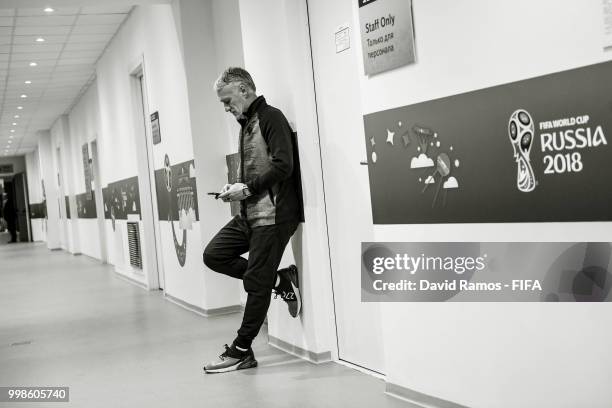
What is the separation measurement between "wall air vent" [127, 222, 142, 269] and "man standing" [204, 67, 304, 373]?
496 centimetres

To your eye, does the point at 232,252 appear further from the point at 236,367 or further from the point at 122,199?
the point at 122,199

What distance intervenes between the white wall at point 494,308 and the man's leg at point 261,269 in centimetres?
84

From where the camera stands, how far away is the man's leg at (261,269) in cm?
389

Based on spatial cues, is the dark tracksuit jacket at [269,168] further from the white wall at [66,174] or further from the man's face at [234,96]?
the white wall at [66,174]

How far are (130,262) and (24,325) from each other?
119 inches

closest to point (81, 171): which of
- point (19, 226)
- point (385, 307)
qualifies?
point (385, 307)

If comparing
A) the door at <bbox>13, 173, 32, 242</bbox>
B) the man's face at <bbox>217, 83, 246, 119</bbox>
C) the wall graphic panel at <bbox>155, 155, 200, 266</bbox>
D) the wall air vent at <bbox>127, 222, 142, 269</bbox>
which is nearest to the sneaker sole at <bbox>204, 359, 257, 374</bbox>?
the man's face at <bbox>217, 83, 246, 119</bbox>

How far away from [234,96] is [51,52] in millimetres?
6703

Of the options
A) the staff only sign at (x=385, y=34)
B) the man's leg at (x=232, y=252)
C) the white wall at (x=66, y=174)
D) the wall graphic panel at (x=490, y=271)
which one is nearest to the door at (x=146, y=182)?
the man's leg at (x=232, y=252)

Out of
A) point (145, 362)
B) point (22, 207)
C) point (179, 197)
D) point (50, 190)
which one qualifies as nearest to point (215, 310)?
point (179, 197)

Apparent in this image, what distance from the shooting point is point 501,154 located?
8.20 ft

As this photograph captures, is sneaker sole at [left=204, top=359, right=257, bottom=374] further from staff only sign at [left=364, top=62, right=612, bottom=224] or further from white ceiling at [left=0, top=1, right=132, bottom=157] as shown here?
white ceiling at [left=0, top=1, right=132, bottom=157]

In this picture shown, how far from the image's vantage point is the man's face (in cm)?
398

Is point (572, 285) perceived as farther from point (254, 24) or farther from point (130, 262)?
point (130, 262)
